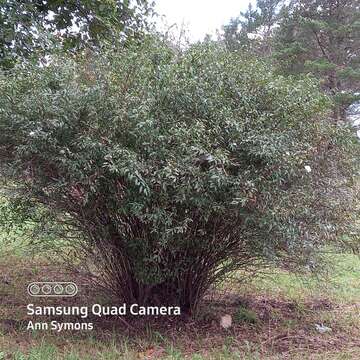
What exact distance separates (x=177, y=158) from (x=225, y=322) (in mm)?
1834

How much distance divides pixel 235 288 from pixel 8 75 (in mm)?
3104

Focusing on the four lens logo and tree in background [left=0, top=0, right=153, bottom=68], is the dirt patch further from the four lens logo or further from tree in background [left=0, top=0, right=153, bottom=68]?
tree in background [left=0, top=0, right=153, bottom=68]

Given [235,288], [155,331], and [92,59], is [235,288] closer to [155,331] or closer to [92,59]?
[155,331]

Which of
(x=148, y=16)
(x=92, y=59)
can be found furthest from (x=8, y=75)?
(x=148, y=16)

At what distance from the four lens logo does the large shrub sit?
3.16 ft

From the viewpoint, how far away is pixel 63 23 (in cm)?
648

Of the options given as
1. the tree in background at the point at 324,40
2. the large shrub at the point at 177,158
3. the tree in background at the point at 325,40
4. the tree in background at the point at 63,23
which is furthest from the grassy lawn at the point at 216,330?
the tree in background at the point at 325,40

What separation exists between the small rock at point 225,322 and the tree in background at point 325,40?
11441 mm

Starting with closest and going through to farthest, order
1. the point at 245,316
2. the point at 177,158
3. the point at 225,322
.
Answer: the point at 177,158, the point at 225,322, the point at 245,316

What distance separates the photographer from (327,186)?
3.56m

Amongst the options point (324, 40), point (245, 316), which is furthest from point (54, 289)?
A: point (324, 40)

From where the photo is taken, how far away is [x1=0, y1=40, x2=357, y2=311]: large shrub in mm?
3031

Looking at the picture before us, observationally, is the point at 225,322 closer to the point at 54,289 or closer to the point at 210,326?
the point at 210,326

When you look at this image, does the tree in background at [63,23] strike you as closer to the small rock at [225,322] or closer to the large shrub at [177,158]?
the large shrub at [177,158]
